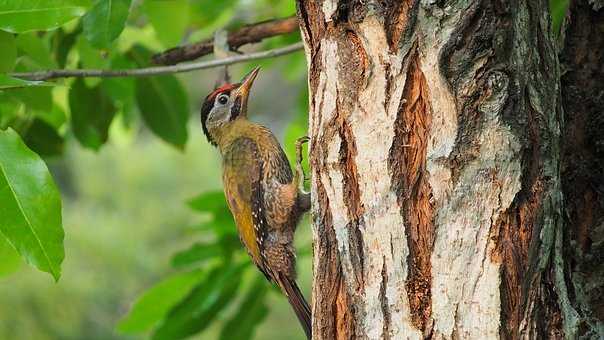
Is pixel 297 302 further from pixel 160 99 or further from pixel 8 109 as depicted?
pixel 8 109

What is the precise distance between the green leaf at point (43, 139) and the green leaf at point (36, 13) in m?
1.95

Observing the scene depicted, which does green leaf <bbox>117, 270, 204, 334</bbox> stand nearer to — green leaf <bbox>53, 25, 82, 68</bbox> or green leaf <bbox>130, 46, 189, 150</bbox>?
green leaf <bbox>130, 46, 189, 150</bbox>

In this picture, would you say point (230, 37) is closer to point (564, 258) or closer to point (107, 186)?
point (564, 258)

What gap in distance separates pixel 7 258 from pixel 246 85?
96.8 inches

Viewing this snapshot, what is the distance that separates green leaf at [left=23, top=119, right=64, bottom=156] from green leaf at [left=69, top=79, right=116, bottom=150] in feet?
0.60

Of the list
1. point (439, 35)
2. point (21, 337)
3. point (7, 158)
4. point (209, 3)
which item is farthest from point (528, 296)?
point (21, 337)

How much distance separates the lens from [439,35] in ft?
8.70

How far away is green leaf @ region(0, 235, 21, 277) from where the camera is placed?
277 centimetres

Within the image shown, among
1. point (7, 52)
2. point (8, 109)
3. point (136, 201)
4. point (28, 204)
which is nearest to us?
point (28, 204)

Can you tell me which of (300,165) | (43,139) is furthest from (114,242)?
(300,165)

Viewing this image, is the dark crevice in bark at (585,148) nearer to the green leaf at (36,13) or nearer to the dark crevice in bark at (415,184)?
the dark crevice in bark at (415,184)

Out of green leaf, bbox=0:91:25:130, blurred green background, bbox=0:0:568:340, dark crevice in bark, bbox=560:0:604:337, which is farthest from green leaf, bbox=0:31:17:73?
dark crevice in bark, bbox=560:0:604:337

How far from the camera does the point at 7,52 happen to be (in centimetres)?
324

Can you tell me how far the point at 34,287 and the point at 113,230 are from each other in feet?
4.67
